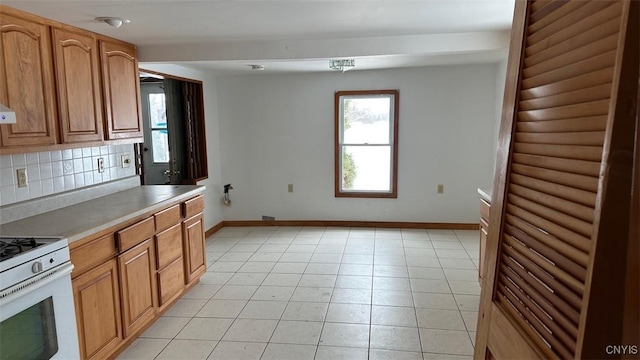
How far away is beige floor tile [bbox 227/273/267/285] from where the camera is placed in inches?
144

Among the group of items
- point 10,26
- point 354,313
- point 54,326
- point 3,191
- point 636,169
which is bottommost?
point 354,313

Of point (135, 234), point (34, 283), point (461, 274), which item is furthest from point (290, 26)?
point (461, 274)

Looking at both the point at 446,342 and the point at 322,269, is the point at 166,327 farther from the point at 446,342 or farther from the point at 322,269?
the point at 446,342

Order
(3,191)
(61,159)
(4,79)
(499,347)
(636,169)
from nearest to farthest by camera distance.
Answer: (636,169) → (499,347) → (4,79) → (3,191) → (61,159)

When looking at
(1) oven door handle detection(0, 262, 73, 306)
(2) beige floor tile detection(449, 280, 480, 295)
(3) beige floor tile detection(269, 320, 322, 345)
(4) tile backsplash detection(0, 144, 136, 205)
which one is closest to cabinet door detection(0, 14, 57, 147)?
(4) tile backsplash detection(0, 144, 136, 205)

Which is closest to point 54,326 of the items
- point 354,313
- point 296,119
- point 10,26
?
point 10,26

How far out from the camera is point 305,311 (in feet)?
10.1

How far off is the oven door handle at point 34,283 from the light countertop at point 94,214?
0.53ft

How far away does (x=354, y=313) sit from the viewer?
3.03m

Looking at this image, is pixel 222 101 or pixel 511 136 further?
pixel 222 101

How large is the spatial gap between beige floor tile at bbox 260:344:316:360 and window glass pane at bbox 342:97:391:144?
130 inches

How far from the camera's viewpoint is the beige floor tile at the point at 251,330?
2.70 meters

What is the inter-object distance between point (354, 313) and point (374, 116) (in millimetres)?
3011

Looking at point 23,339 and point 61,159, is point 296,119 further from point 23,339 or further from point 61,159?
point 23,339
